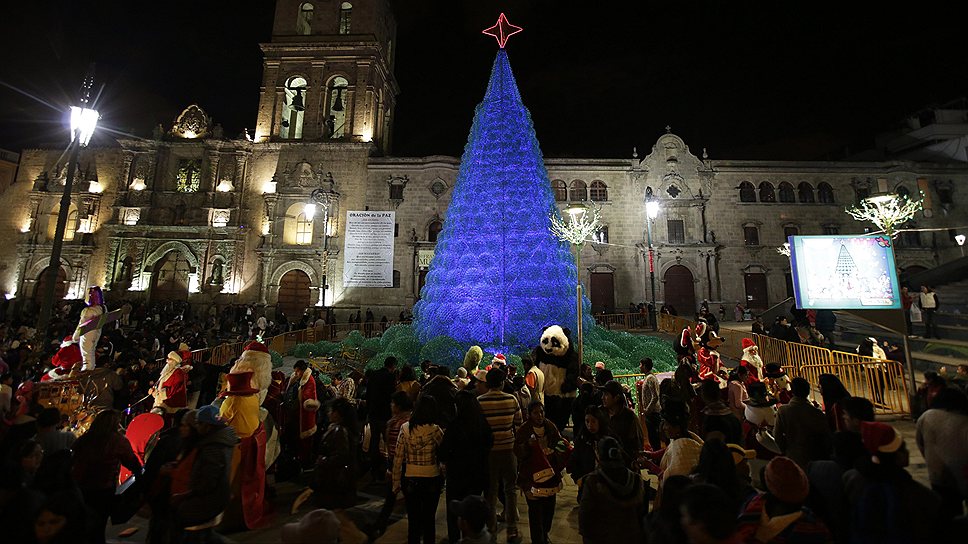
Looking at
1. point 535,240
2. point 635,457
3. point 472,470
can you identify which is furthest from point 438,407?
point 535,240

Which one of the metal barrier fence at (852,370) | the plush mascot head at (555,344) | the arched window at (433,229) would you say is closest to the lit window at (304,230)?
the arched window at (433,229)

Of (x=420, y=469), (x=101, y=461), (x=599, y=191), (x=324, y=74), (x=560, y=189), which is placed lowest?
(x=420, y=469)

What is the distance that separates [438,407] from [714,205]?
27265 mm

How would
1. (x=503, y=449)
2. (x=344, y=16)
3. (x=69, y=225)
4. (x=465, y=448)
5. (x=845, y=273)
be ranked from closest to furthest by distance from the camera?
1. (x=465, y=448)
2. (x=503, y=449)
3. (x=845, y=273)
4. (x=69, y=225)
5. (x=344, y=16)

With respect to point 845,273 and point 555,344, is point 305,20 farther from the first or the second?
point 845,273

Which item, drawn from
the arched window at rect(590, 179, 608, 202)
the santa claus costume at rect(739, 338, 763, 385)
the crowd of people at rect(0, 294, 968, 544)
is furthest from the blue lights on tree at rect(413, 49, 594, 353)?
the arched window at rect(590, 179, 608, 202)

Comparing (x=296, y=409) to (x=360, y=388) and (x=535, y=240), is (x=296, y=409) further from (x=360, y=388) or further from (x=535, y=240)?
(x=535, y=240)

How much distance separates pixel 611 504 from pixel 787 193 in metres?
30.8

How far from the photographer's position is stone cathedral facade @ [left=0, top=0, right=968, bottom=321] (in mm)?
24875

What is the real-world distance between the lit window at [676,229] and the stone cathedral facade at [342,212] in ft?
0.28

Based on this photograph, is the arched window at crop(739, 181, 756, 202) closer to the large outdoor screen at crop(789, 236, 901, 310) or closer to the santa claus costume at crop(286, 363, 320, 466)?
the large outdoor screen at crop(789, 236, 901, 310)

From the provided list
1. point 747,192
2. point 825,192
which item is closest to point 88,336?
point 747,192

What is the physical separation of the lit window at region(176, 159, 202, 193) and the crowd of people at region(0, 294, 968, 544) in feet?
85.5

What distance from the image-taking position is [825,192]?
25.9m
